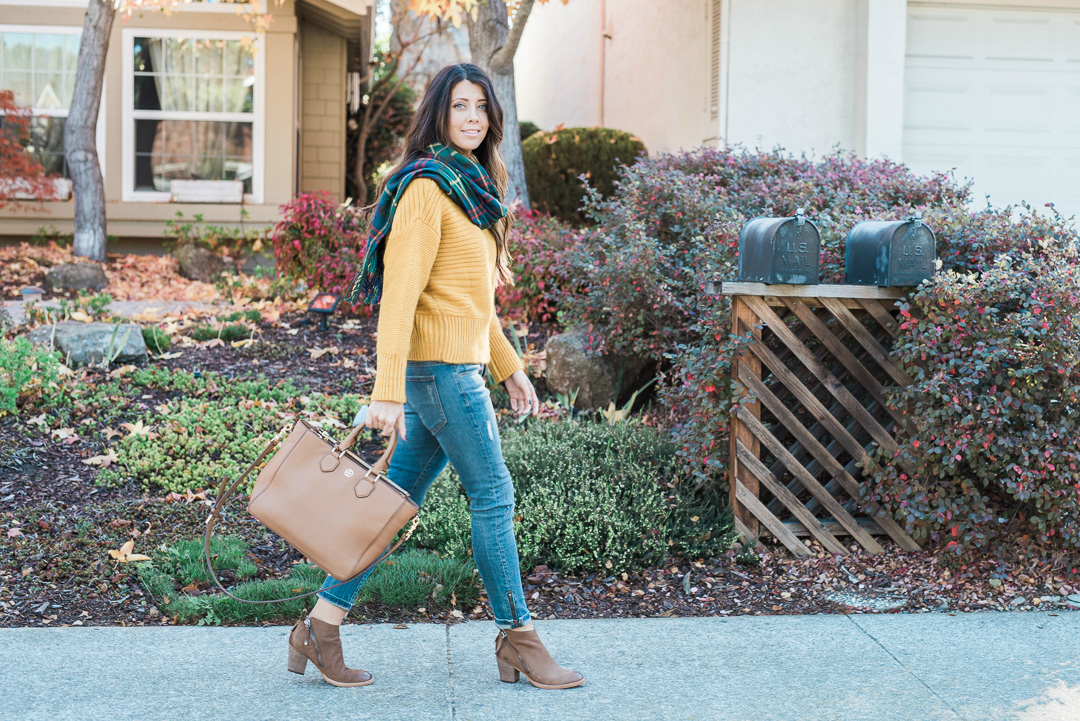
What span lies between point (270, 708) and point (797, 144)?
21.7ft

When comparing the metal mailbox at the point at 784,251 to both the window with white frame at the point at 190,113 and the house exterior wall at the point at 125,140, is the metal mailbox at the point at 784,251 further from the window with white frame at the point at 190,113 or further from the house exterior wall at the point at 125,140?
the window with white frame at the point at 190,113

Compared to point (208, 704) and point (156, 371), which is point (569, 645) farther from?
point (156, 371)

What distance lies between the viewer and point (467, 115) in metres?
2.88

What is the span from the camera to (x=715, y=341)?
4.45 meters

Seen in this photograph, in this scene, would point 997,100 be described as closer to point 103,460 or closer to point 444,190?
point 444,190

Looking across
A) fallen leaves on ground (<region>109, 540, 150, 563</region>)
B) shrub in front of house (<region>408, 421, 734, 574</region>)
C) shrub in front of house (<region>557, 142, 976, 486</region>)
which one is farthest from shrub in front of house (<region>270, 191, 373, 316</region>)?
fallen leaves on ground (<region>109, 540, 150, 563</region>)

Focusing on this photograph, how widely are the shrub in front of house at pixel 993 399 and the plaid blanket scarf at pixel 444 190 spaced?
201 cm

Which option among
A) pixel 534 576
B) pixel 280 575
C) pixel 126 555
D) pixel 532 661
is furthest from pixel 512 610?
pixel 126 555

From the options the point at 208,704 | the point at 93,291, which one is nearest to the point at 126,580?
the point at 208,704

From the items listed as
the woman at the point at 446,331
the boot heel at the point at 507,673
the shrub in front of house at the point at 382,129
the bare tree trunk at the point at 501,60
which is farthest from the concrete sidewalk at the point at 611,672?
the shrub in front of house at the point at 382,129

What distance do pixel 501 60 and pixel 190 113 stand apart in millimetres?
4765

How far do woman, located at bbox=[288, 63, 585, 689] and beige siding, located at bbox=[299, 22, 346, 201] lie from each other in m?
10.4

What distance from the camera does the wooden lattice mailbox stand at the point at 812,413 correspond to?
4.18 metres

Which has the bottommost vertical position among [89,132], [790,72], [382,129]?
[89,132]
